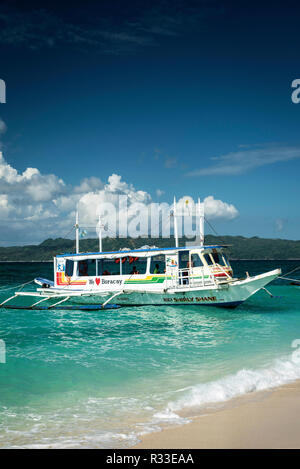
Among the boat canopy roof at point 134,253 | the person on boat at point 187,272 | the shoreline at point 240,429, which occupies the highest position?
the boat canopy roof at point 134,253

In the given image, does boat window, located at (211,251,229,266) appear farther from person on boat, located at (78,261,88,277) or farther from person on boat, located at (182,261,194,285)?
person on boat, located at (78,261,88,277)

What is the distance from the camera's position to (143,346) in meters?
14.5

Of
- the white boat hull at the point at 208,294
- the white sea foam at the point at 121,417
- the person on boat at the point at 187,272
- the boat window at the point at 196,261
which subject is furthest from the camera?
the person on boat at the point at 187,272

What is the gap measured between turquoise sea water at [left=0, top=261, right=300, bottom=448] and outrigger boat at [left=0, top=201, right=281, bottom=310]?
193cm

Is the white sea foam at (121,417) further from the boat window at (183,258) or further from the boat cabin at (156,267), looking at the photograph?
the boat window at (183,258)

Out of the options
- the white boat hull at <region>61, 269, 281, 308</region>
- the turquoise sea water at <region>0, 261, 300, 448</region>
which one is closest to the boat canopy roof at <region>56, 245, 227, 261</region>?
the white boat hull at <region>61, 269, 281, 308</region>

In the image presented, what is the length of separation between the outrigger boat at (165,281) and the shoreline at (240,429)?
1375 centimetres

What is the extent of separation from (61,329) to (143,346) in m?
6.04

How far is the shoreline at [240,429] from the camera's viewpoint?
6.02 m

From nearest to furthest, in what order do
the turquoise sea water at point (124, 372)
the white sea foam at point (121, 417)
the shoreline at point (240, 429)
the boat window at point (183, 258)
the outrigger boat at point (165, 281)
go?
the shoreline at point (240, 429) < the white sea foam at point (121, 417) < the turquoise sea water at point (124, 372) < the outrigger boat at point (165, 281) < the boat window at point (183, 258)

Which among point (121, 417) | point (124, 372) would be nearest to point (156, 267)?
point (124, 372)

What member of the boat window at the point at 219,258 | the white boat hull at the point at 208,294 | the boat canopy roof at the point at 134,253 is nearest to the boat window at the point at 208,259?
the boat window at the point at 219,258

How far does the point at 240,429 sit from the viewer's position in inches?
261

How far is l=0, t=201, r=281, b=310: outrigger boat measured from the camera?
73.6 ft
